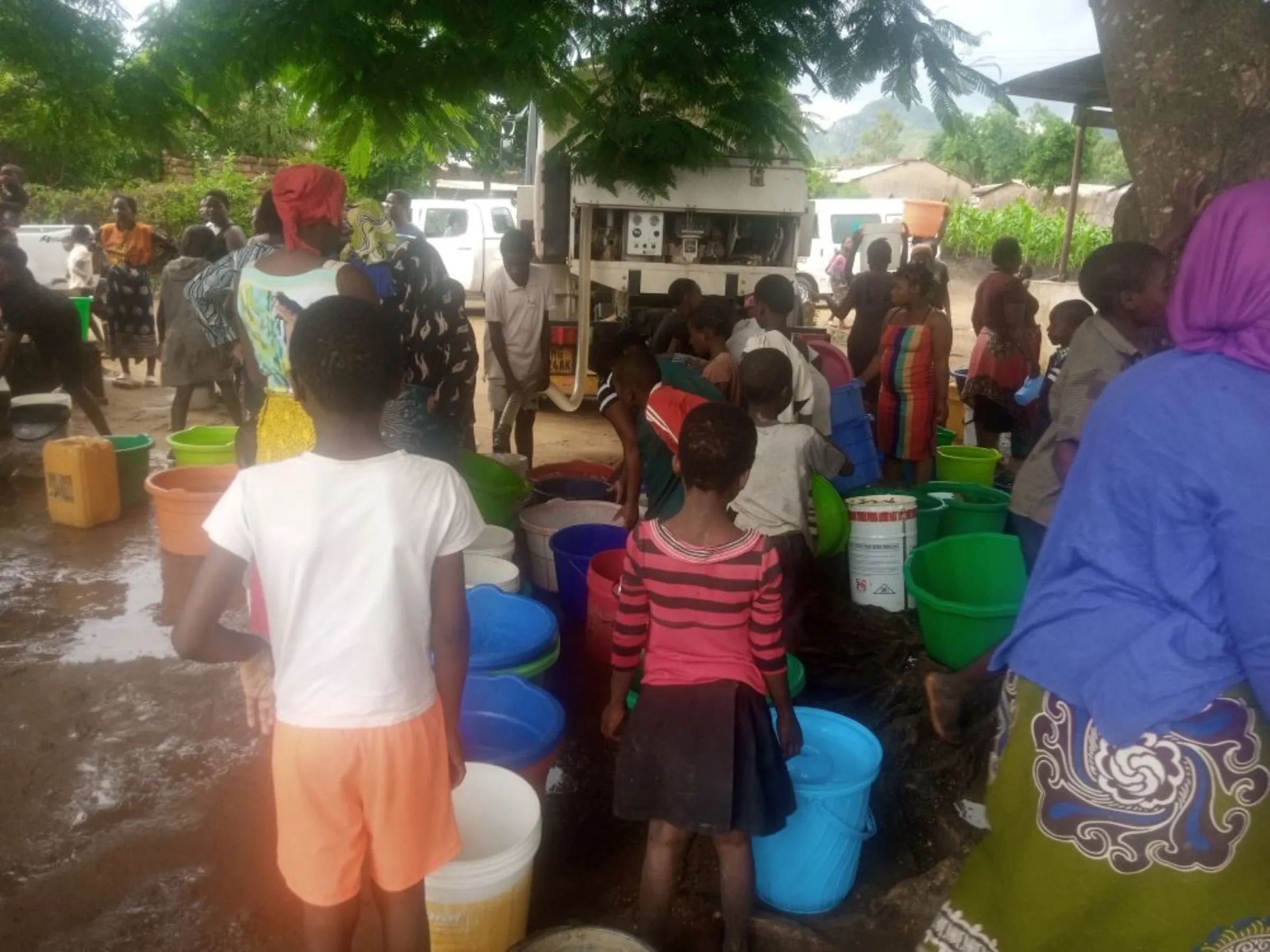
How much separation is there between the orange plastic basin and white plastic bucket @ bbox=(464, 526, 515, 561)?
1.37m

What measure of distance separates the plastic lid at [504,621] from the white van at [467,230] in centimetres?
1307

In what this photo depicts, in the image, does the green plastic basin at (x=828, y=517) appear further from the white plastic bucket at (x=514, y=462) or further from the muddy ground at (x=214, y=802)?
the white plastic bucket at (x=514, y=462)

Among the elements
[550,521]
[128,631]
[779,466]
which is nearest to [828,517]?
[779,466]

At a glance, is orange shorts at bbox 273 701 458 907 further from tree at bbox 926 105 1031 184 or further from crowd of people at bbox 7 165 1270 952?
tree at bbox 926 105 1031 184

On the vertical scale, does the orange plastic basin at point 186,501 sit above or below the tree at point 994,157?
below

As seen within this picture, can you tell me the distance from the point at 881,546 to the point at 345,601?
2990 mm

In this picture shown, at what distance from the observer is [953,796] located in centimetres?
320

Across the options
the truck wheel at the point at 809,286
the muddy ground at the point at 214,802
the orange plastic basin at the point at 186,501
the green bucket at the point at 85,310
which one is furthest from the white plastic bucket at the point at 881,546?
the truck wheel at the point at 809,286

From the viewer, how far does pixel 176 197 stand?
18.9 m

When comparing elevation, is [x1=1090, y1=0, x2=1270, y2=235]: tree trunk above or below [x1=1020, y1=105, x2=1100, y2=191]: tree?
below

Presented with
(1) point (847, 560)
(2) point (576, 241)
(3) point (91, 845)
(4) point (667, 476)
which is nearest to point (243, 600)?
(3) point (91, 845)

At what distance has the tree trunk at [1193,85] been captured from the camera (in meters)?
2.38

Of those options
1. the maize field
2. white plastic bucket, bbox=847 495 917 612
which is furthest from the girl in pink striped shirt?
the maize field

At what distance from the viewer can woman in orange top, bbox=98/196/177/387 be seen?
9.16 m
